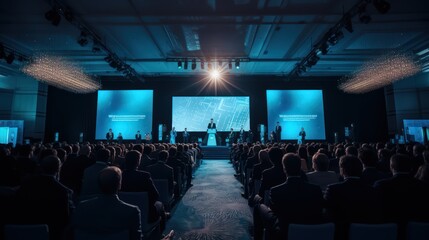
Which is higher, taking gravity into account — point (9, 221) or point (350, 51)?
point (350, 51)

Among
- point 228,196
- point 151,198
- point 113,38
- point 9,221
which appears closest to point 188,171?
point 228,196

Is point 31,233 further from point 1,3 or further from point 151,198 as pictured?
point 1,3

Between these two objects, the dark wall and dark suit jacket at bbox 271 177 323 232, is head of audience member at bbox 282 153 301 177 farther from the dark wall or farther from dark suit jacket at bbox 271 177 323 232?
the dark wall

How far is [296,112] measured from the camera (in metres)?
15.1

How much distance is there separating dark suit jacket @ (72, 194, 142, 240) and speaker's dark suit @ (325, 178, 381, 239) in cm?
158

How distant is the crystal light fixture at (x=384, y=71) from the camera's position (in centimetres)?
907

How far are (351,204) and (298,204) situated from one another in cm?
42

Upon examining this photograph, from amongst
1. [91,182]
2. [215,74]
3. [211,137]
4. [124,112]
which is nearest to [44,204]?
[91,182]

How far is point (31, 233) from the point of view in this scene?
1656 millimetres

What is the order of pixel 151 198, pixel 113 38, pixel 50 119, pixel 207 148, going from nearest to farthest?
pixel 151 198, pixel 113 38, pixel 207 148, pixel 50 119

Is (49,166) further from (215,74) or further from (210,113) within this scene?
(215,74)

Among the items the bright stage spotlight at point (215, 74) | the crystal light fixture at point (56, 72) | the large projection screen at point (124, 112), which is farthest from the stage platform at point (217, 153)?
the crystal light fixture at point (56, 72)

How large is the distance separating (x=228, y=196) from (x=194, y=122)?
33.4ft

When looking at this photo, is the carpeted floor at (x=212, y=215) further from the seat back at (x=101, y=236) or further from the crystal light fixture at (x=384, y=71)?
the crystal light fixture at (x=384, y=71)
